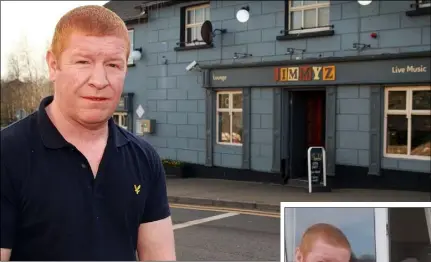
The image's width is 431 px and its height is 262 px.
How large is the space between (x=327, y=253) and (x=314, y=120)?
13.1 meters

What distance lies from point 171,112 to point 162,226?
14.8 metres

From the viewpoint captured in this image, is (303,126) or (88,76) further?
(303,126)

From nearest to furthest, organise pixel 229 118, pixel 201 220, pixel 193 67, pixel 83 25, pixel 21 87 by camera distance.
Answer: pixel 83 25 < pixel 201 220 < pixel 229 118 < pixel 193 67 < pixel 21 87

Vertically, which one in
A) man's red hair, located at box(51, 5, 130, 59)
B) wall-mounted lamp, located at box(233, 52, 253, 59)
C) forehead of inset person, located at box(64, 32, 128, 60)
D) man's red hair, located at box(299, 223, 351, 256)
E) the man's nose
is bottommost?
man's red hair, located at box(299, 223, 351, 256)

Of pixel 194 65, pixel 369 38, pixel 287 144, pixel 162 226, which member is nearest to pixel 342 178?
pixel 287 144

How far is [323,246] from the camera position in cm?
151

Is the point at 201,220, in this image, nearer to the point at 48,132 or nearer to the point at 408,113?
the point at 408,113

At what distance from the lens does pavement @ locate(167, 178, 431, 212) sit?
36.2 feet

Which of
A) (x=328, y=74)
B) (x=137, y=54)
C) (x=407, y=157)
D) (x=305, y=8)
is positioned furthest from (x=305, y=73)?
(x=137, y=54)

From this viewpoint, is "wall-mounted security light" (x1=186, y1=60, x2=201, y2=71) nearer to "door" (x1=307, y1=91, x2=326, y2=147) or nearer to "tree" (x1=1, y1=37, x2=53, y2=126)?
"door" (x1=307, y1=91, x2=326, y2=147)

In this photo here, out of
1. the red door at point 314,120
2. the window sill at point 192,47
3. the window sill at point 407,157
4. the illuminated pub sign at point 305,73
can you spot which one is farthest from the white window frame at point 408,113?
the window sill at point 192,47

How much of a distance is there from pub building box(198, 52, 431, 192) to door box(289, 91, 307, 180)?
3 cm

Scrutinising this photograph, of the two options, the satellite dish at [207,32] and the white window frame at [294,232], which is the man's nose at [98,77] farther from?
the satellite dish at [207,32]

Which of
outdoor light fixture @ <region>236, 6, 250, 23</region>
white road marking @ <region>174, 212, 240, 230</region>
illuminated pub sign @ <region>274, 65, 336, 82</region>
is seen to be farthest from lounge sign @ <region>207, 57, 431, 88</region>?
white road marking @ <region>174, 212, 240, 230</region>
